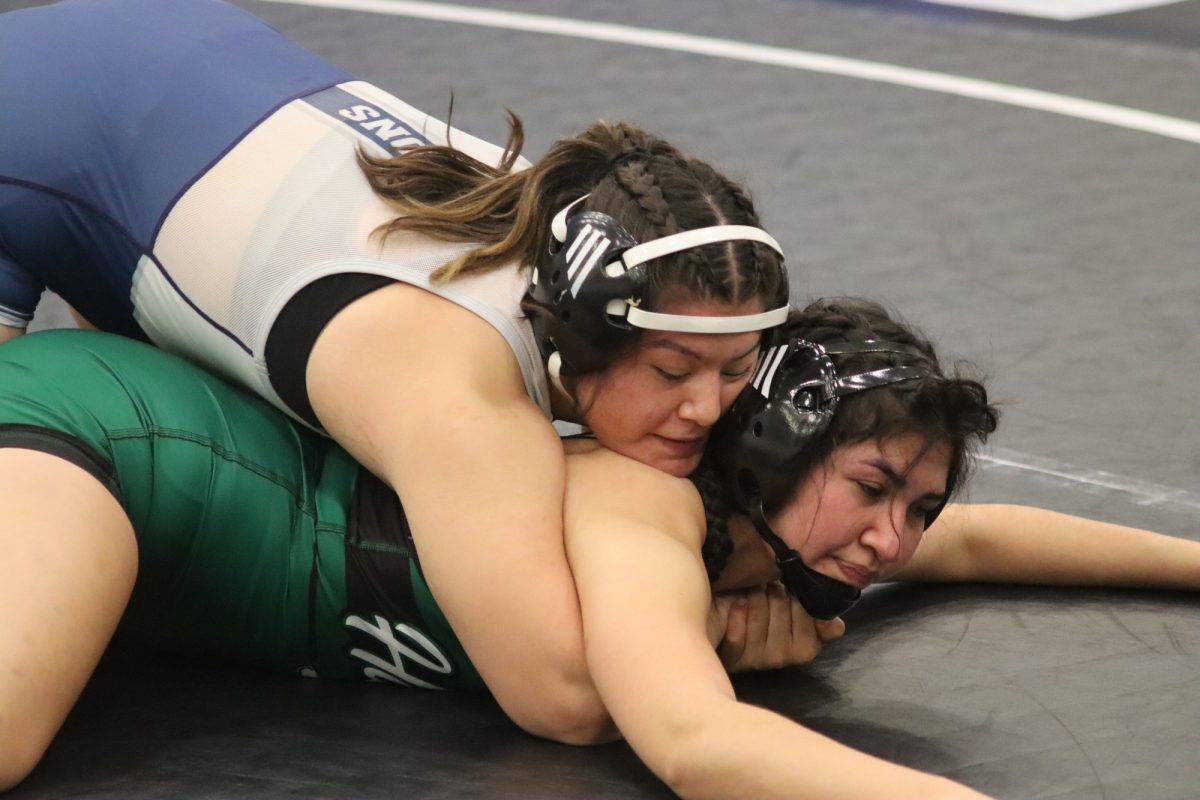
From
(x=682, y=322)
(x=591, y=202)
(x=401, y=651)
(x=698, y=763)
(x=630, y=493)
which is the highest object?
(x=591, y=202)

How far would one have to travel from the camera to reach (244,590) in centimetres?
252

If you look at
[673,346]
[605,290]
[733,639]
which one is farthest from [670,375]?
[733,639]

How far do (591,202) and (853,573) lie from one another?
24.0 inches

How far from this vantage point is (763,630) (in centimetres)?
260

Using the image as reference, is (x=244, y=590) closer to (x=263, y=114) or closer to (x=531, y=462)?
(x=531, y=462)

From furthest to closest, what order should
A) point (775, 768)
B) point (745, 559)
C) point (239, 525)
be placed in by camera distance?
point (745, 559) < point (239, 525) < point (775, 768)

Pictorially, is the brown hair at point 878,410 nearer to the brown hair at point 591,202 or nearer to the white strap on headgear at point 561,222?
the brown hair at point 591,202

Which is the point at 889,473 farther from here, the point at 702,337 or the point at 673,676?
the point at 673,676

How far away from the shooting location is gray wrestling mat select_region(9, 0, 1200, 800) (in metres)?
2.35

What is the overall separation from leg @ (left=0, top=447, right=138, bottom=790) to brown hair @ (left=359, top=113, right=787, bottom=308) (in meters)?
0.55

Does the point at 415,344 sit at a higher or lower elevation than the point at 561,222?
lower

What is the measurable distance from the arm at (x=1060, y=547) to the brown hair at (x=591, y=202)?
2.07ft

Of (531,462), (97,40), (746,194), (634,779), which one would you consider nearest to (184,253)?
(97,40)

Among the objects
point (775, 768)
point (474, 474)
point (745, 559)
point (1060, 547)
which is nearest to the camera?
point (775, 768)
